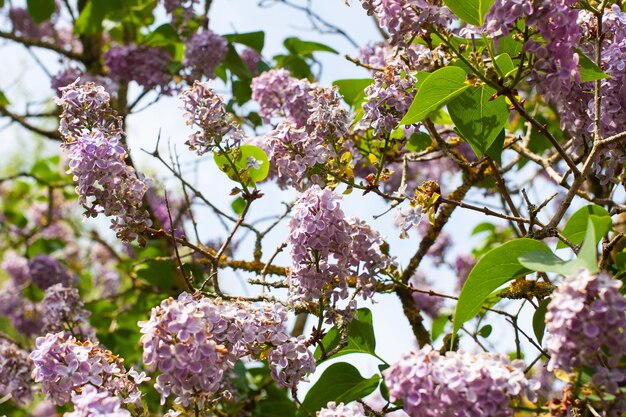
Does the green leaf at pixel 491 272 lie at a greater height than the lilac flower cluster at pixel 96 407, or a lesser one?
→ greater

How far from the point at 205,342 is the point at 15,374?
1124 mm

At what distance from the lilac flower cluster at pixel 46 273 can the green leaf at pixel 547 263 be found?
2.79m

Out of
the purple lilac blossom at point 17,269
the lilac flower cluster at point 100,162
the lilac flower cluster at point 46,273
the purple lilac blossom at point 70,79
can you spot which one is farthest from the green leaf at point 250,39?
the purple lilac blossom at point 17,269

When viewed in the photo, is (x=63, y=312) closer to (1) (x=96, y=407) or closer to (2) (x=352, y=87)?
(2) (x=352, y=87)

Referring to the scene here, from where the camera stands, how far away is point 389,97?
5.17 ft

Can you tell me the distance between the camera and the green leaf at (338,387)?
1.62 metres

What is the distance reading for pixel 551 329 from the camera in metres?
0.95

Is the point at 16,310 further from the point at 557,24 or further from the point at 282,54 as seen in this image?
the point at 557,24

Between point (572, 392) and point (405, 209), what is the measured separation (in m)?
0.57

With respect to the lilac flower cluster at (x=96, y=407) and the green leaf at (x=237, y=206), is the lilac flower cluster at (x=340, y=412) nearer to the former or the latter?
the lilac flower cluster at (x=96, y=407)

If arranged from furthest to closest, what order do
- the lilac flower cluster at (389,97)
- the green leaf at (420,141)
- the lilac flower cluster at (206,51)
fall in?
the lilac flower cluster at (206,51)
the green leaf at (420,141)
the lilac flower cluster at (389,97)

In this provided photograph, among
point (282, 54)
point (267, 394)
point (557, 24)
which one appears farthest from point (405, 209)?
point (282, 54)

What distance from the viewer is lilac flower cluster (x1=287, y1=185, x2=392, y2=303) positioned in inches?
52.6

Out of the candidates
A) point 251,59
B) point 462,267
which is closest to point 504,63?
point 251,59
